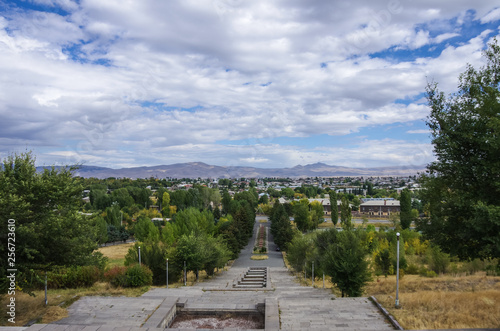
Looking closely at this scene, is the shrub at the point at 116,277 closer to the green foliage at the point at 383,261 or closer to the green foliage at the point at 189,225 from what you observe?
the green foliage at the point at 189,225

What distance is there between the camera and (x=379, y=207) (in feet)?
287

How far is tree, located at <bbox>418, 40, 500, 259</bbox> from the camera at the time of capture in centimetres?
1042

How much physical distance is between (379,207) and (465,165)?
267 ft

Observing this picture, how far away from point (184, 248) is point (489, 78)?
59.7ft

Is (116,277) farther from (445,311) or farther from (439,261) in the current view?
(439,261)

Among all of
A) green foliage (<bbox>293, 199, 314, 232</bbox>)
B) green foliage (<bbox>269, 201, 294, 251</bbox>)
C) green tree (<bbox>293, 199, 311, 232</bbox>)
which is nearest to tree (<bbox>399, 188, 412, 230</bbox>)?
green foliage (<bbox>293, 199, 314, 232</bbox>)

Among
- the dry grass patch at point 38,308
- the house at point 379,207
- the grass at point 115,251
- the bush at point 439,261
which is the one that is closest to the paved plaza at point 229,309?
the dry grass patch at point 38,308

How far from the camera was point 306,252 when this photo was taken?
25.4 metres

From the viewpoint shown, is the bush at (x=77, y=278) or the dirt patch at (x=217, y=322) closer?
the dirt patch at (x=217, y=322)

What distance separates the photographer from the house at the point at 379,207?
8594 cm

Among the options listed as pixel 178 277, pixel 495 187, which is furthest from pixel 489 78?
pixel 178 277

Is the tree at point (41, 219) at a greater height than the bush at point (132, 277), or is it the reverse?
the tree at point (41, 219)

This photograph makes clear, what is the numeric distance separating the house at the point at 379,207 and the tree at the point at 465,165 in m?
79.2

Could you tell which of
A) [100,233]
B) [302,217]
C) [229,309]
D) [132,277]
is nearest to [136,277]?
[132,277]
